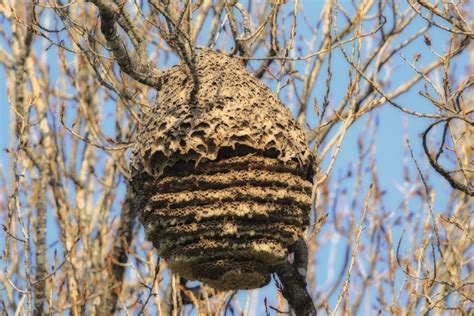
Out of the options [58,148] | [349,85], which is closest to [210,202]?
[349,85]

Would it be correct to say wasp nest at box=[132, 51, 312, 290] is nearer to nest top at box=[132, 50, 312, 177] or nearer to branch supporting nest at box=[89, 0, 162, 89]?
nest top at box=[132, 50, 312, 177]

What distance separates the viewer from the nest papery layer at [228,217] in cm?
325

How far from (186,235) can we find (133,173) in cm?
35

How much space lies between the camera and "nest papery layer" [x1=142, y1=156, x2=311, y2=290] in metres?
3.25

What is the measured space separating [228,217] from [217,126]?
319mm

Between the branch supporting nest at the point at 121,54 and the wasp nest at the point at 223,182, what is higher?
the branch supporting nest at the point at 121,54

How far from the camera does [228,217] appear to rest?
3.25 m

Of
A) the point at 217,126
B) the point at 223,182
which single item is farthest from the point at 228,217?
the point at 217,126

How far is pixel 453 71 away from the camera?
696cm

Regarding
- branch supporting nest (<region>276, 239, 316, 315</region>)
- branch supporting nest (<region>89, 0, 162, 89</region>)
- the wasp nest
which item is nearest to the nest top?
the wasp nest

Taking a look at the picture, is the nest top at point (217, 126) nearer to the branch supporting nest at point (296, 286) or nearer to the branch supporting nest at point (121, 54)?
the branch supporting nest at point (121, 54)

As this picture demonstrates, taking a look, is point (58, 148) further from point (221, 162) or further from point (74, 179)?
point (221, 162)

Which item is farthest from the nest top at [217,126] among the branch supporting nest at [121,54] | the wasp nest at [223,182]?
the branch supporting nest at [121,54]

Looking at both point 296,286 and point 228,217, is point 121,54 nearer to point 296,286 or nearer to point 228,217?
point 228,217
